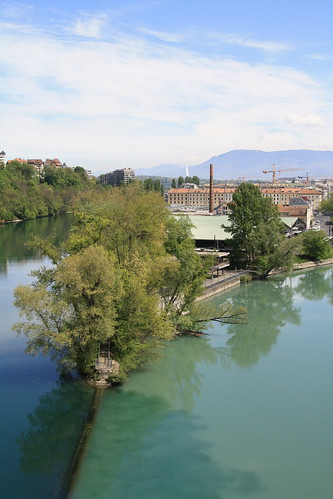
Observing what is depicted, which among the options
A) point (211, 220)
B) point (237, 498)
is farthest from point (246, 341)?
point (211, 220)

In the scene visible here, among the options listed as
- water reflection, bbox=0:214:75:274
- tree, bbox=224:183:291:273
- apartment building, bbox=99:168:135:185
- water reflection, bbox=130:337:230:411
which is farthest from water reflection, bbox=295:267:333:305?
apartment building, bbox=99:168:135:185

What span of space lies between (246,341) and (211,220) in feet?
67.4

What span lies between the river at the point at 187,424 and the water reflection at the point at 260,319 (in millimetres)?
103

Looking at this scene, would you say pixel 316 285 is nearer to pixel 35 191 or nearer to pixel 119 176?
pixel 35 191

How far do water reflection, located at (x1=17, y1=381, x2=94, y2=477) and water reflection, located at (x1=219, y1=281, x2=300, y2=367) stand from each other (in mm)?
5138

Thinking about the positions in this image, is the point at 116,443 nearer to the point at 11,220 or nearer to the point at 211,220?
the point at 211,220

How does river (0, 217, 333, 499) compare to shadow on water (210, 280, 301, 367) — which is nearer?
river (0, 217, 333, 499)

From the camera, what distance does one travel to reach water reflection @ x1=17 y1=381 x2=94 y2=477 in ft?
31.2

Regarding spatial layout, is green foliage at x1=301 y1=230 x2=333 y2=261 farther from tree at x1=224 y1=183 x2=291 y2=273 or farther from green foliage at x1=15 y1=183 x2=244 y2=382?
green foliage at x1=15 y1=183 x2=244 y2=382

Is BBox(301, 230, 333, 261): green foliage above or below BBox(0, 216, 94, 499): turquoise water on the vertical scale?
above

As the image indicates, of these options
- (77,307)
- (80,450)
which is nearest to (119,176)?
(77,307)

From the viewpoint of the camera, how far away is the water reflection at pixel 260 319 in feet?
52.8

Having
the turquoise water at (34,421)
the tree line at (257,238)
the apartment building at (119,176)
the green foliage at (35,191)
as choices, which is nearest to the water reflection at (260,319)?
the tree line at (257,238)

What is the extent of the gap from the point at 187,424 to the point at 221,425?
713mm
